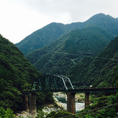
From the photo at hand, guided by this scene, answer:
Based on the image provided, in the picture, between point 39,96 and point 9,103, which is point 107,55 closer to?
point 39,96

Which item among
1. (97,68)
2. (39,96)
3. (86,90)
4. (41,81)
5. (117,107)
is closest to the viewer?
(117,107)

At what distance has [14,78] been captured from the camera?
96.2 meters

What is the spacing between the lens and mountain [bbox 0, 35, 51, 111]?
79.8 meters

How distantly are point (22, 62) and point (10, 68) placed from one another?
836 inches

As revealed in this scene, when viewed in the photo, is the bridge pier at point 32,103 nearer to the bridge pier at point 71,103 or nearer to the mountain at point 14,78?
the mountain at point 14,78

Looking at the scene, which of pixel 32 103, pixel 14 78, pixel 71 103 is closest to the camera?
pixel 71 103

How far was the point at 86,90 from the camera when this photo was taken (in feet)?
212

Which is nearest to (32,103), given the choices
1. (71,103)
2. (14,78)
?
(14,78)

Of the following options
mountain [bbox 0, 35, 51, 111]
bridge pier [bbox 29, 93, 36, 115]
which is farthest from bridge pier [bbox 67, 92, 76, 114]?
mountain [bbox 0, 35, 51, 111]

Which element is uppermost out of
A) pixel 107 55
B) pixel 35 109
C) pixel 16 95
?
pixel 107 55

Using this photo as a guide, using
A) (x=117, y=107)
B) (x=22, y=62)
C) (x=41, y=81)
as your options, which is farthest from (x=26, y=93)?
(x=117, y=107)

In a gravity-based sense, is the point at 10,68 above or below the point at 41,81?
above

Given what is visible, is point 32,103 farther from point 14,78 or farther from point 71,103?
point 71,103

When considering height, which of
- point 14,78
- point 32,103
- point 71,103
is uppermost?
point 14,78
